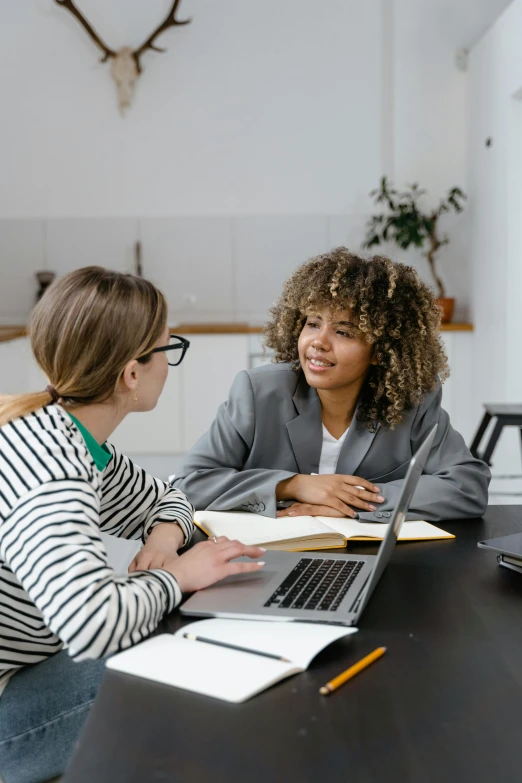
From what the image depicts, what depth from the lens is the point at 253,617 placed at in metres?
1.02

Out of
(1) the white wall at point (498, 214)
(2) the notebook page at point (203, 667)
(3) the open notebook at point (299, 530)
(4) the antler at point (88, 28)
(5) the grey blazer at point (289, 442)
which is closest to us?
(2) the notebook page at point (203, 667)

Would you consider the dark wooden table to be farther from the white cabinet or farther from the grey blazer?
the white cabinet

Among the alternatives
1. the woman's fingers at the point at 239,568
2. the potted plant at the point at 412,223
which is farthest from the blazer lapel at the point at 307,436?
the potted plant at the point at 412,223

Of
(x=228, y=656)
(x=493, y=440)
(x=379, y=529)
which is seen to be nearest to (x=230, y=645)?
(x=228, y=656)

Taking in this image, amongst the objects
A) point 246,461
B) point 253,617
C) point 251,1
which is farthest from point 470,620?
point 251,1

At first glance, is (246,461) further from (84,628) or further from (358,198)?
(358,198)

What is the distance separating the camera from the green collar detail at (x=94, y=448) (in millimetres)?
1182

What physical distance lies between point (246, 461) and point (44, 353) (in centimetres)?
78

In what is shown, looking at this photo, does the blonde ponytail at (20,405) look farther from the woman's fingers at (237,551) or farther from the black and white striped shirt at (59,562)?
the woman's fingers at (237,551)

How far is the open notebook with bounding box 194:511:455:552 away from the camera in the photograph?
1373mm

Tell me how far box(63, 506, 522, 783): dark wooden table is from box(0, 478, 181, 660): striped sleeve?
0.06 meters

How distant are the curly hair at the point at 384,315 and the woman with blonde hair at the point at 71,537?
582 millimetres

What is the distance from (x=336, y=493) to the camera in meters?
1.62

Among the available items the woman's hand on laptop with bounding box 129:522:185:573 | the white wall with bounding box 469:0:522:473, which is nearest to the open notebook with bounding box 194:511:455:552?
the woman's hand on laptop with bounding box 129:522:185:573
